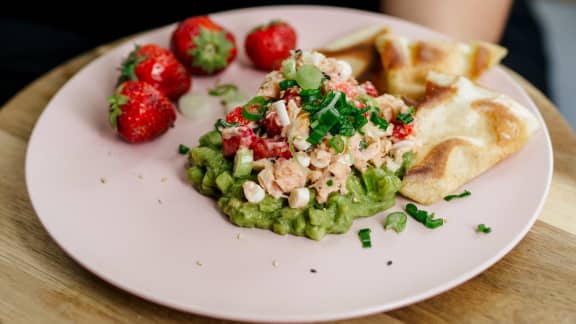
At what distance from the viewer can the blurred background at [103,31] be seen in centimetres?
413

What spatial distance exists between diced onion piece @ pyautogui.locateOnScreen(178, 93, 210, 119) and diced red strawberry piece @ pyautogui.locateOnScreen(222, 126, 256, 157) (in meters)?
0.55

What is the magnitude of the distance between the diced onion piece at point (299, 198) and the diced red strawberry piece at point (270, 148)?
0.53 ft

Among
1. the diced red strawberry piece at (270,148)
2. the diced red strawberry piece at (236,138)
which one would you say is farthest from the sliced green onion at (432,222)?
the diced red strawberry piece at (236,138)

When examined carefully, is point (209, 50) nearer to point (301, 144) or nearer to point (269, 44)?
point (269, 44)

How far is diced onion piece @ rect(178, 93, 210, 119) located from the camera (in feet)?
9.89

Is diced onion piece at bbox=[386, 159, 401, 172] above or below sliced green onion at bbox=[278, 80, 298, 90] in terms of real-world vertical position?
below

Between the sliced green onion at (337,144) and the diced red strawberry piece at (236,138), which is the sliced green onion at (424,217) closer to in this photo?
the sliced green onion at (337,144)

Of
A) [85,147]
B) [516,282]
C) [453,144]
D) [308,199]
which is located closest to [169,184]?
[85,147]

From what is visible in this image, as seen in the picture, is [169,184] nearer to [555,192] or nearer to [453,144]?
[453,144]

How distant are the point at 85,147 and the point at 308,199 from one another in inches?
45.4

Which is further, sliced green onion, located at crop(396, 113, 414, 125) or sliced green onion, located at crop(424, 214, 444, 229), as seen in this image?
sliced green onion, located at crop(396, 113, 414, 125)

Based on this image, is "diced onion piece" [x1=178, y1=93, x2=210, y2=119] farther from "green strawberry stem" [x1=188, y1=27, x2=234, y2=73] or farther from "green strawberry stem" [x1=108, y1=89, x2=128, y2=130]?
"green strawberry stem" [x1=108, y1=89, x2=128, y2=130]

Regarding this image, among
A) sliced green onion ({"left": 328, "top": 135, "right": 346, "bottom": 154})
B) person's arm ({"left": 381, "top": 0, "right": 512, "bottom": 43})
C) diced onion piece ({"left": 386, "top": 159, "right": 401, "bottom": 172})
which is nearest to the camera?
sliced green onion ({"left": 328, "top": 135, "right": 346, "bottom": 154})

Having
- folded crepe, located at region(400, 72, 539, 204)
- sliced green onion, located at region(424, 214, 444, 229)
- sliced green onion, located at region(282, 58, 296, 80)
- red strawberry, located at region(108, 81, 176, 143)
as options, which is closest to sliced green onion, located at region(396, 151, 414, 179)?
folded crepe, located at region(400, 72, 539, 204)
